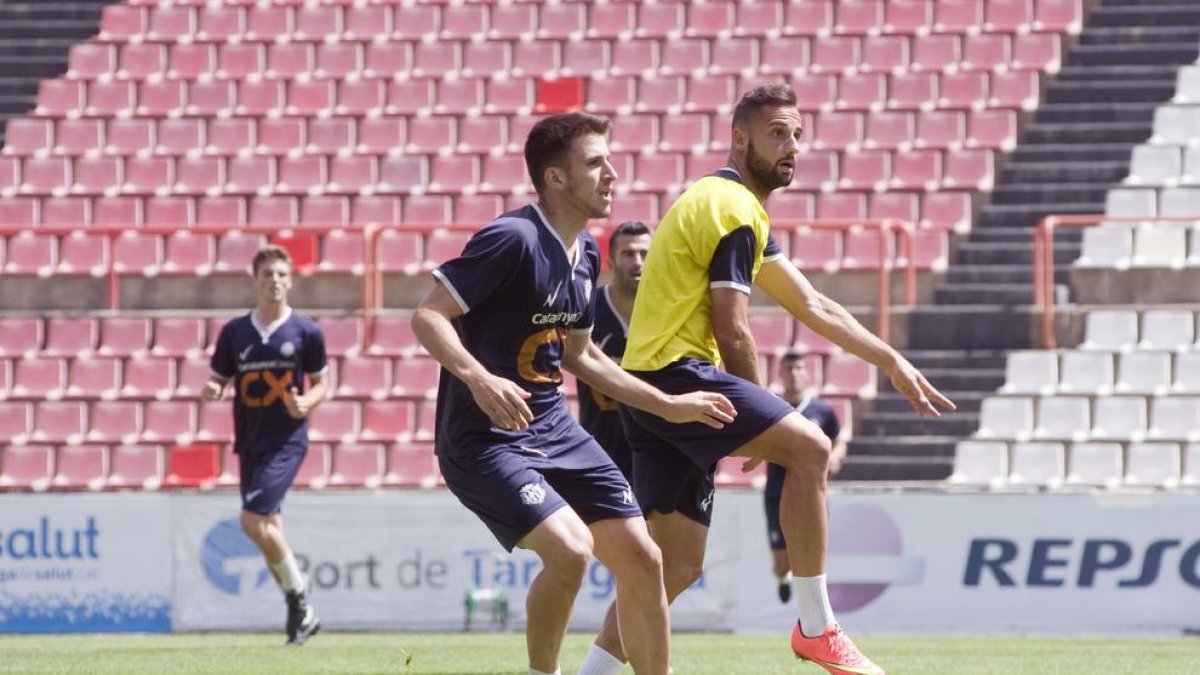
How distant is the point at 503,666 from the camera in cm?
1161

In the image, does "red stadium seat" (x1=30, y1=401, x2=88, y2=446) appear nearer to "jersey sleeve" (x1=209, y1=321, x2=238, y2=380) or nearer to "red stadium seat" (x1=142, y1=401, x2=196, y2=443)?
"red stadium seat" (x1=142, y1=401, x2=196, y2=443)

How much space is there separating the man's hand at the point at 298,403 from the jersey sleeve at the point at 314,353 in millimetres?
220

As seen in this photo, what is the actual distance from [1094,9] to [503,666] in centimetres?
1341

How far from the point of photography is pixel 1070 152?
69.3ft

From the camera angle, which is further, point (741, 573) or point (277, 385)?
point (741, 573)

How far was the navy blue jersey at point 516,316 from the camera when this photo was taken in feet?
23.8

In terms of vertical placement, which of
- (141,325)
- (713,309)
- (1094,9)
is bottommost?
(141,325)

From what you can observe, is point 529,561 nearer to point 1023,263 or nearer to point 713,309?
point 1023,263

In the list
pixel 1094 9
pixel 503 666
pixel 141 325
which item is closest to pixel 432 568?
pixel 503 666

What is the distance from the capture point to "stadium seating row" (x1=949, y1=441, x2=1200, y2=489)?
17.6 metres

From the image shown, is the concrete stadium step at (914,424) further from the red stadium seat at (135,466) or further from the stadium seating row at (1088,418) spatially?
the red stadium seat at (135,466)

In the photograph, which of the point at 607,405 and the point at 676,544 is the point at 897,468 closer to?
the point at 607,405

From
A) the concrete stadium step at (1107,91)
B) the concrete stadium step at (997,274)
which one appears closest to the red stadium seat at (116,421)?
the concrete stadium step at (997,274)

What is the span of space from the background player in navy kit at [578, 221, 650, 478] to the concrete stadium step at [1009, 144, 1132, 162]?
10720 mm
